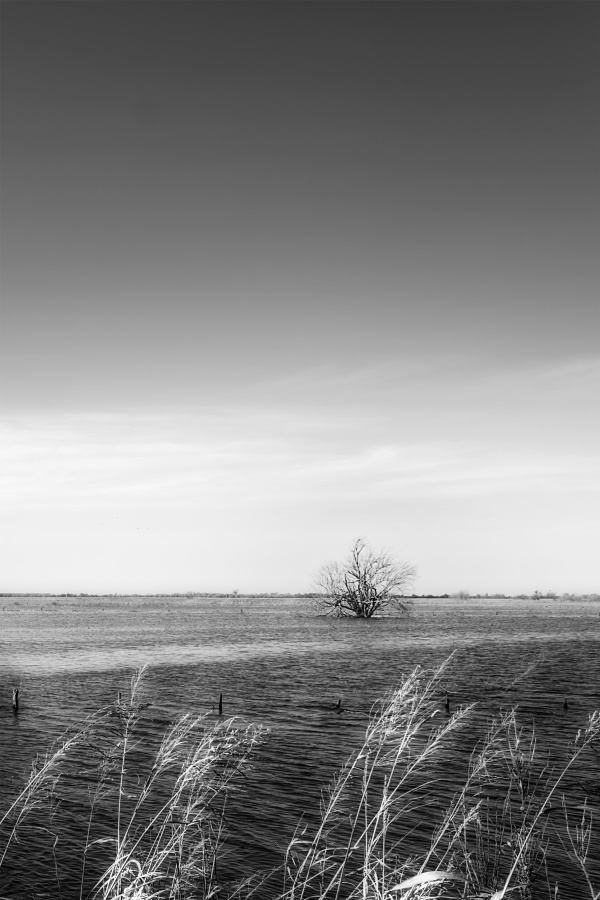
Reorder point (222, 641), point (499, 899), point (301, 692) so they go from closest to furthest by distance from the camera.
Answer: point (499, 899)
point (301, 692)
point (222, 641)

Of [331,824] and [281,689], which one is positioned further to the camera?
[281,689]

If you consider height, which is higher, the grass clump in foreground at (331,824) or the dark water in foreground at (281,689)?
the grass clump in foreground at (331,824)

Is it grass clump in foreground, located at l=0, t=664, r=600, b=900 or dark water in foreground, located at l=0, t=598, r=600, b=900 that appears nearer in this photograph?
grass clump in foreground, located at l=0, t=664, r=600, b=900

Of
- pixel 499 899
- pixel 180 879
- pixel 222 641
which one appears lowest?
pixel 222 641

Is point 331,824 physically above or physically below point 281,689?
above

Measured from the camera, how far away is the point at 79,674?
4647 cm

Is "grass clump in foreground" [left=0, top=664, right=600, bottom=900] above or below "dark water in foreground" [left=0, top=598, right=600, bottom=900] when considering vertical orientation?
above

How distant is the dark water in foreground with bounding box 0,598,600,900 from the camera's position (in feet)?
64.6

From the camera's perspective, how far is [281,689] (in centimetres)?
4028

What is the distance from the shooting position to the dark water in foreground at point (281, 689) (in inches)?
775

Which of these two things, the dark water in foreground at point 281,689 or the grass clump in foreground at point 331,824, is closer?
the grass clump in foreground at point 331,824

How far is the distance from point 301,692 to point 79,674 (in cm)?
1669

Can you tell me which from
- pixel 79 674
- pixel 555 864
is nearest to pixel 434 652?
pixel 79 674

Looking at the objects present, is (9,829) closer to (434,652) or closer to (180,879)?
(180,879)
